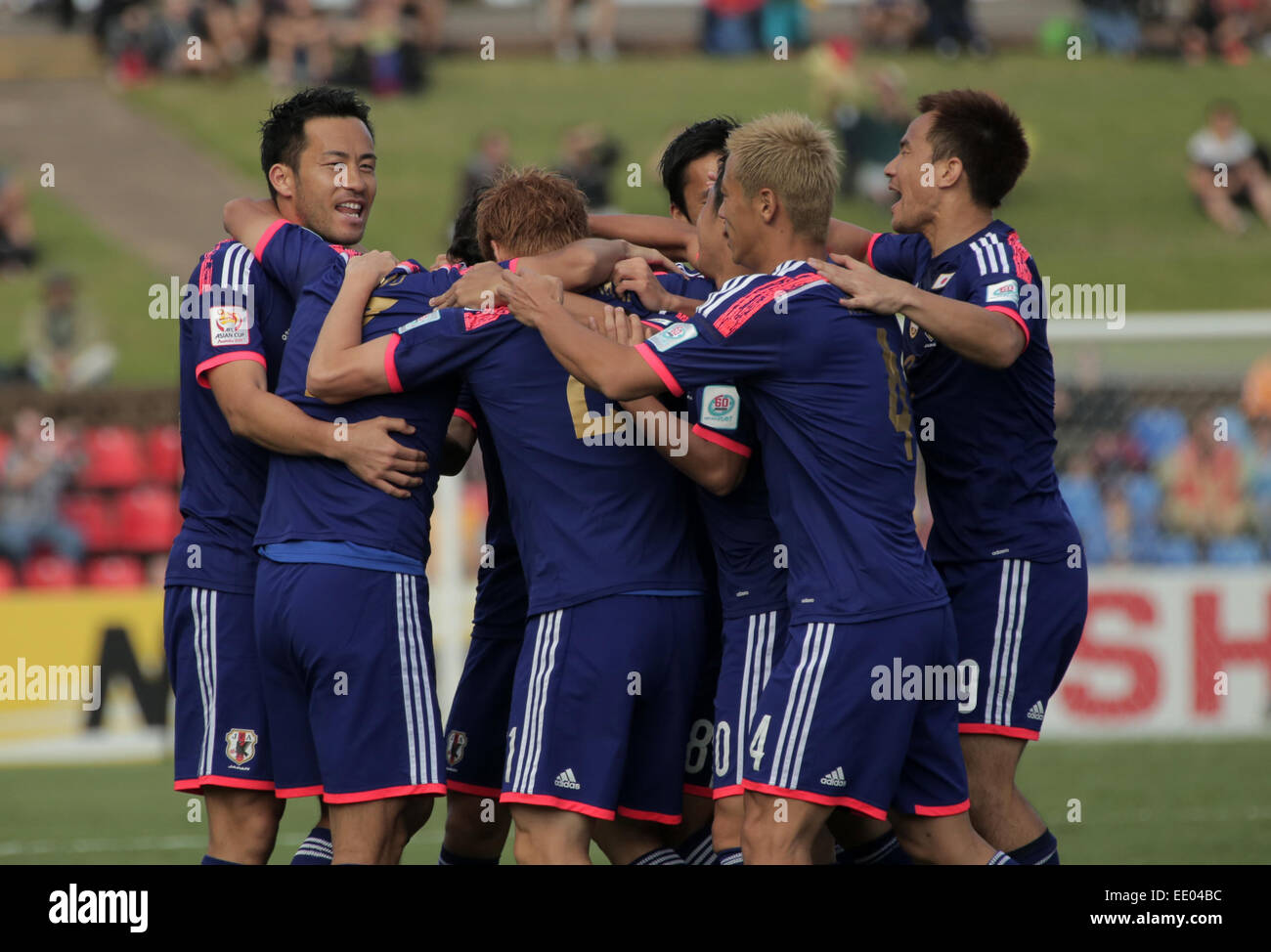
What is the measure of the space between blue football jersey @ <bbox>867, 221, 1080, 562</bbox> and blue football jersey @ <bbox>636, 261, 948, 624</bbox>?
74 cm

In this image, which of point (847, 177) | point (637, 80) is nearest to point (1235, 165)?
point (847, 177)

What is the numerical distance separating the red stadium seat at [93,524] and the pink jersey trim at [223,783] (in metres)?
9.85

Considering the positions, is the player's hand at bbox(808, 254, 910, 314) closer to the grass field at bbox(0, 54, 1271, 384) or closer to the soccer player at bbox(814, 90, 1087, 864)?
the soccer player at bbox(814, 90, 1087, 864)

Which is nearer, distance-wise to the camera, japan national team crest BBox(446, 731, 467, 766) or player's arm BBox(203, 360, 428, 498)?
player's arm BBox(203, 360, 428, 498)

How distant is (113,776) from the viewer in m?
11.8

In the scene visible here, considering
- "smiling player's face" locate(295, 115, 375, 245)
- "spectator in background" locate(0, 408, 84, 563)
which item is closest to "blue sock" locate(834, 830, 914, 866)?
"smiling player's face" locate(295, 115, 375, 245)

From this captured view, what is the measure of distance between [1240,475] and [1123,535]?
0.91 meters

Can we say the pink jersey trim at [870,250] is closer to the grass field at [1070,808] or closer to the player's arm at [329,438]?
the player's arm at [329,438]

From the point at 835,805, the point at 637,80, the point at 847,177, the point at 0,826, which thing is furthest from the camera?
the point at 637,80

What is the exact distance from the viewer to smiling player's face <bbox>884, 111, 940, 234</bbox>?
5.42 meters

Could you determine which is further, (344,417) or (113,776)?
(113,776)

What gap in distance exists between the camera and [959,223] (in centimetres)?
543

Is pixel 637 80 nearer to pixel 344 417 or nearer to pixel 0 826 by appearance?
pixel 0 826

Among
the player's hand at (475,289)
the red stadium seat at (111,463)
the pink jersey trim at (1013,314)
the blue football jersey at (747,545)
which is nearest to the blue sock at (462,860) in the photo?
the blue football jersey at (747,545)
